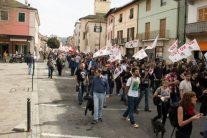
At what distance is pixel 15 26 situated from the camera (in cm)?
5009

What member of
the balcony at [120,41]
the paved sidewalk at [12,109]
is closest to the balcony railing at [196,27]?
the paved sidewalk at [12,109]

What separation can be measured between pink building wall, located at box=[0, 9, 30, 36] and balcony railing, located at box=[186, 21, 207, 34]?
28607 mm

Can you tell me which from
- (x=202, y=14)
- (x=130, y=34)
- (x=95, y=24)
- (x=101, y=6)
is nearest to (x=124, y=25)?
(x=130, y=34)

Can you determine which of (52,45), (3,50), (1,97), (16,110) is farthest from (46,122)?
(52,45)

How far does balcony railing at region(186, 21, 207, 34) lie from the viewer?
2565 cm

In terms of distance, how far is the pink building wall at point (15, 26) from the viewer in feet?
162

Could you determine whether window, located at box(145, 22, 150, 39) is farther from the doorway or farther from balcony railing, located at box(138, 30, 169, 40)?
the doorway

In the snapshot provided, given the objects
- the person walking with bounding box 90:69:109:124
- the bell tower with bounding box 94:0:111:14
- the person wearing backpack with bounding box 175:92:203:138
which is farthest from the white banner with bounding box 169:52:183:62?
the bell tower with bounding box 94:0:111:14

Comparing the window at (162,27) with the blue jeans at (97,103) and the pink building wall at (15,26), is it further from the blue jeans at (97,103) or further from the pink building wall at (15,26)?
the pink building wall at (15,26)

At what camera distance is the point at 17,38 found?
49812 mm

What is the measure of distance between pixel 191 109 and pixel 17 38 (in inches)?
1805

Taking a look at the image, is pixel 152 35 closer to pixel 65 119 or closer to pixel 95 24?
pixel 65 119

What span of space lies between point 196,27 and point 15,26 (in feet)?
99.8

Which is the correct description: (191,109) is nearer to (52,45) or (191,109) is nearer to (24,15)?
(24,15)
